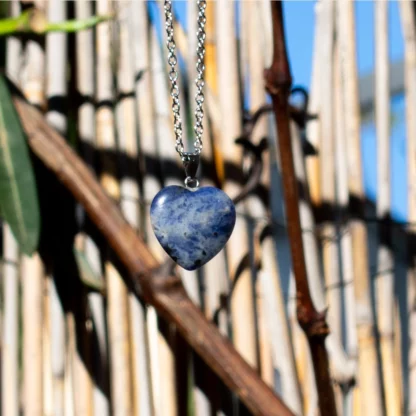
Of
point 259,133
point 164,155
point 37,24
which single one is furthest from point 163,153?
point 37,24

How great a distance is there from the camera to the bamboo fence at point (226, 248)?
2.93 ft

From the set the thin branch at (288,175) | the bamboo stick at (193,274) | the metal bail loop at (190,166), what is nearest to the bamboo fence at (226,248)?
the bamboo stick at (193,274)

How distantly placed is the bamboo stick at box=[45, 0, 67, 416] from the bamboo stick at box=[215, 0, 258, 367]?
19cm

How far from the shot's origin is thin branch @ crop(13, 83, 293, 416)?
0.78 m

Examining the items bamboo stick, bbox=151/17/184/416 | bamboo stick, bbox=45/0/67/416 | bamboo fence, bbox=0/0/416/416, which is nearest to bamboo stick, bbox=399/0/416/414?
bamboo fence, bbox=0/0/416/416

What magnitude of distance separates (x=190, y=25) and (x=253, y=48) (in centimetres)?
8

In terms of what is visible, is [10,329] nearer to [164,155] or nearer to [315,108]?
[164,155]

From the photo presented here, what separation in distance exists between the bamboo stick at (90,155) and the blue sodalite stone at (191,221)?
298mm

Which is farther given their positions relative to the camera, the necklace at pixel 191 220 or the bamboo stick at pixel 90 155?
the bamboo stick at pixel 90 155

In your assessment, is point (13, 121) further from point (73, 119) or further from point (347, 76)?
point (347, 76)

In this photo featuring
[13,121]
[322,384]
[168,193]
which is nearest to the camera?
[168,193]

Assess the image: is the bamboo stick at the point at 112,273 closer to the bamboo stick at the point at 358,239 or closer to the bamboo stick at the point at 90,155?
the bamboo stick at the point at 90,155

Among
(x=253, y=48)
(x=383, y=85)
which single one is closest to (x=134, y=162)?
(x=253, y=48)

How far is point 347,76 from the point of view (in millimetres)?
935
